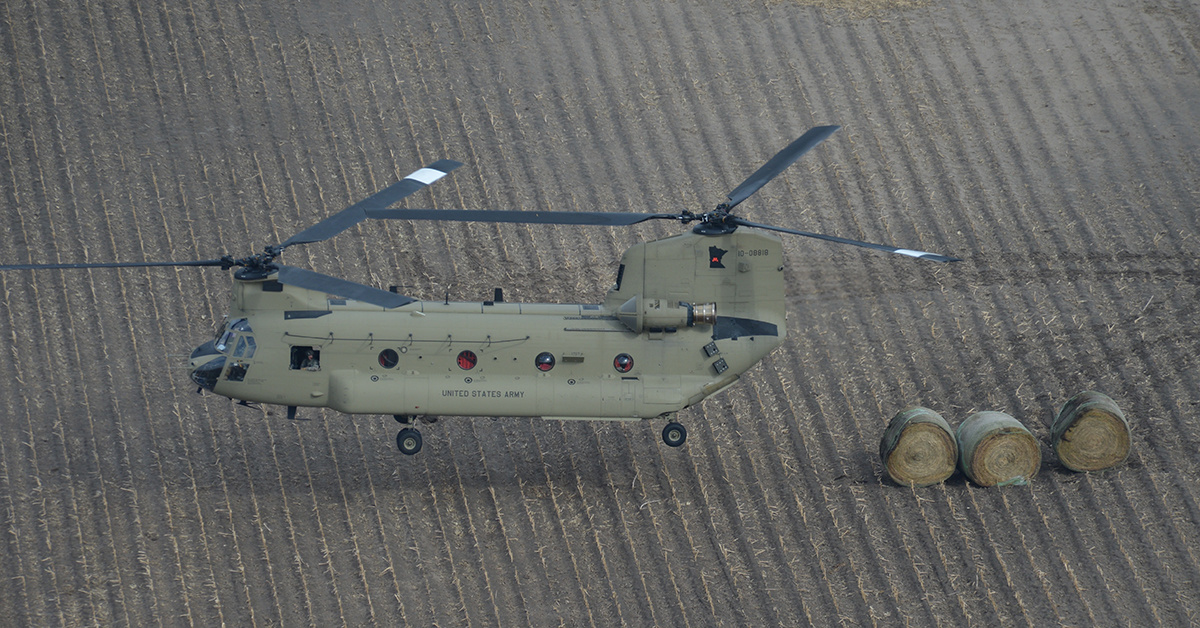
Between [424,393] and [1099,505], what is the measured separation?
489 inches

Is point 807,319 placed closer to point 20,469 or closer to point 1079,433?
point 1079,433

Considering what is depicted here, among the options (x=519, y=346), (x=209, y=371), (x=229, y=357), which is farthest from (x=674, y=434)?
(x=209, y=371)

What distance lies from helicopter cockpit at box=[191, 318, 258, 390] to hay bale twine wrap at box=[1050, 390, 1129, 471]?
48.6ft

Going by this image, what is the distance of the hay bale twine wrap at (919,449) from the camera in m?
22.5

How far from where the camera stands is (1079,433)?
23.0m

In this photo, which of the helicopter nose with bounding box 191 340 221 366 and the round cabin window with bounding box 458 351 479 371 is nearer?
the round cabin window with bounding box 458 351 479 371

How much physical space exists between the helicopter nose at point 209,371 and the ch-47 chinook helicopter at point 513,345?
2 centimetres

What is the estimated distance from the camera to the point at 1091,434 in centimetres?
2297

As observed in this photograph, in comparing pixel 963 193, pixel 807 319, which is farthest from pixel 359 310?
pixel 963 193

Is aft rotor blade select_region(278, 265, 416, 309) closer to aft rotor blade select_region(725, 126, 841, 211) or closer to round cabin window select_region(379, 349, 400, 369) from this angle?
round cabin window select_region(379, 349, 400, 369)

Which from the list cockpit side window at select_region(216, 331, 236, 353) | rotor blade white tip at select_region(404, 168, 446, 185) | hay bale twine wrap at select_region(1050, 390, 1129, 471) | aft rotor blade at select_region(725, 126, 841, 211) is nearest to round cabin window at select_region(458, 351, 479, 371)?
rotor blade white tip at select_region(404, 168, 446, 185)

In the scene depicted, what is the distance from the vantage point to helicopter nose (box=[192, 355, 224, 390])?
21.4m

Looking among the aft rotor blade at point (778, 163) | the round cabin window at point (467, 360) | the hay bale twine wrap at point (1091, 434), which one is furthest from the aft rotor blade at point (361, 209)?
the hay bale twine wrap at point (1091, 434)

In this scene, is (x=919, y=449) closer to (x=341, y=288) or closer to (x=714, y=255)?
(x=714, y=255)
